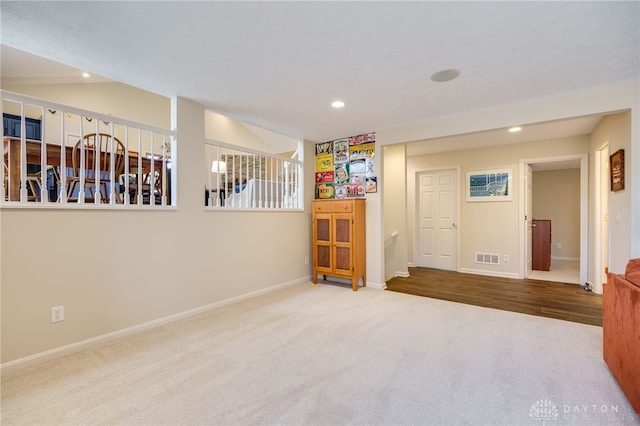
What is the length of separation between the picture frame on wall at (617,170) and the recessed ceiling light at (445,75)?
1917 millimetres

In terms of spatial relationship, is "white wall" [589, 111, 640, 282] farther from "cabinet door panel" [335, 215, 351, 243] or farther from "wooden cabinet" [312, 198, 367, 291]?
"cabinet door panel" [335, 215, 351, 243]

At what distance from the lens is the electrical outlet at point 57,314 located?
2.11 m

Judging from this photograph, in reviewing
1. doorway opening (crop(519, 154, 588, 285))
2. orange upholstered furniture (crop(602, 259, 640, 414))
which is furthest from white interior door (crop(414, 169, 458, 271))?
orange upholstered furniture (crop(602, 259, 640, 414))

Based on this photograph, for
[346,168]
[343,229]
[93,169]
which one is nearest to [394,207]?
[346,168]

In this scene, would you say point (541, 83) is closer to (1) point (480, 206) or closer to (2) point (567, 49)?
(2) point (567, 49)

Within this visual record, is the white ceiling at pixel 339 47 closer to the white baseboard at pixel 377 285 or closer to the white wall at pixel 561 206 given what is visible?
the white baseboard at pixel 377 285

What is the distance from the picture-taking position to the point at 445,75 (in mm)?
2404

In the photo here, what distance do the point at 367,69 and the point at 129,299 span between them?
285 centimetres

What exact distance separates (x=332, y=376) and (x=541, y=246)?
532 cm

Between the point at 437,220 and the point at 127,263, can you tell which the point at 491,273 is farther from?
the point at 127,263

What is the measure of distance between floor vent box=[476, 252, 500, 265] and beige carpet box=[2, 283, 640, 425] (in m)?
2.24

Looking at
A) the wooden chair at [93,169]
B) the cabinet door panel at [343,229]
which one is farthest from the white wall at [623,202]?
the wooden chair at [93,169]

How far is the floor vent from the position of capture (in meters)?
4.88

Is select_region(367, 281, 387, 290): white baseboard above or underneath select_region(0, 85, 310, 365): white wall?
underneath
